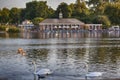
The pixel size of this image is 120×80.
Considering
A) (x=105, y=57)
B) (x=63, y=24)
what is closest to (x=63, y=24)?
(x=63, y=24)

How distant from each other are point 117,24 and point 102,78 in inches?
6428

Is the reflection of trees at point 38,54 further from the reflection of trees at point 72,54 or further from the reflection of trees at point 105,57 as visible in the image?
the reflection of trees at point 105,57

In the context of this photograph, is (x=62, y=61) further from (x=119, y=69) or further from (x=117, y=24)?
(x=117, y=24)

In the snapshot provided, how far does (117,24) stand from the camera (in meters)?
195

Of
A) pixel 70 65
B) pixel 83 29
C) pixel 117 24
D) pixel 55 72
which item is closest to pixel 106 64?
pixel 70 65

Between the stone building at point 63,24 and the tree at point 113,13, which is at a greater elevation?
the tree at point 113,13

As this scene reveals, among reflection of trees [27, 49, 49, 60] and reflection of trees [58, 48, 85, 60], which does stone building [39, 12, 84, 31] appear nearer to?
reflection of trees [27, 49, 49, 60]

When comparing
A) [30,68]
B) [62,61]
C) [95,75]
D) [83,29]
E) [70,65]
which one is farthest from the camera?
[83,29]

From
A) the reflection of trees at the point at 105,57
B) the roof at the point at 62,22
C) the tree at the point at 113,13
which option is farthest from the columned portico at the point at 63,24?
the reflection of trees at the point at 105,57

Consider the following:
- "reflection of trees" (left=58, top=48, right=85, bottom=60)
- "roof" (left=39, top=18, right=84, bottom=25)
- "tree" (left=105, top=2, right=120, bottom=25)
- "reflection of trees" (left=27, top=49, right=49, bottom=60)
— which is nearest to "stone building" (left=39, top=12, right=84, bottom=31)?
"roof" (left=39, top=18, right=84, bottom=25)

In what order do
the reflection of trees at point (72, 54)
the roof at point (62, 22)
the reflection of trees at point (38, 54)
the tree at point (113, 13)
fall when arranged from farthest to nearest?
the tree at point (113, 13)
the roof at point (62, 22)
the reflection of trees at point (38, 54)
the reflection of trees at point (72, 54)

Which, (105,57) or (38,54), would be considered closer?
(105,57)

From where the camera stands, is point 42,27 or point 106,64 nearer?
point 106,64

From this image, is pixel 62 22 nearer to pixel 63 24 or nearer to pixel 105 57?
pixel 63 24
